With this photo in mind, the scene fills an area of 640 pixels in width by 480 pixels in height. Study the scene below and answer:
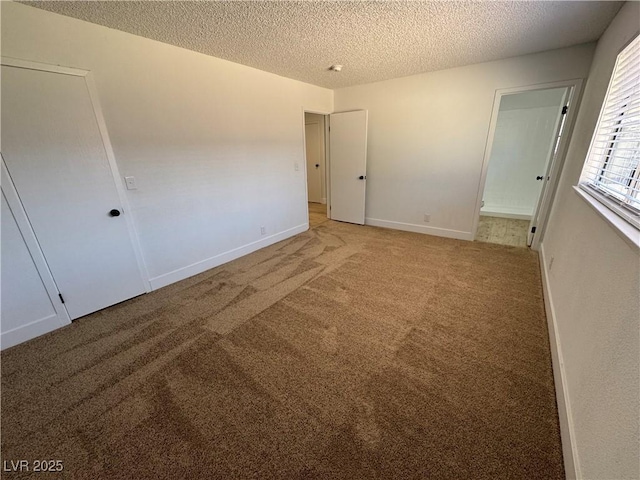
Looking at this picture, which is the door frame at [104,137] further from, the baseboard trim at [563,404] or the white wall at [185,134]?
the baseboard trim at [563,404]

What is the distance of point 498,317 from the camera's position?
82.9 inches

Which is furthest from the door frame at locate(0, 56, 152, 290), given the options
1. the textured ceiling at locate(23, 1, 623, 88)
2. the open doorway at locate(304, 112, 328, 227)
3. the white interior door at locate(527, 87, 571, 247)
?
the white interior door at locate(527, 87, 571, 247)

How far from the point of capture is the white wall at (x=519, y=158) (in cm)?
451

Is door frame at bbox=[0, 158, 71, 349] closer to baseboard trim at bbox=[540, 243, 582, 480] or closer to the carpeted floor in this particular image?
the carpeted floor

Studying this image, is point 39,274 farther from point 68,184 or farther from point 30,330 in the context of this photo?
point 68,184

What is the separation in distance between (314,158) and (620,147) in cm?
548

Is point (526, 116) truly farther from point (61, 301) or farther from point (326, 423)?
point (61, 301)

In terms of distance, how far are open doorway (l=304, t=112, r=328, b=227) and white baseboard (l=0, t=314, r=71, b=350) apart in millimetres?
4284

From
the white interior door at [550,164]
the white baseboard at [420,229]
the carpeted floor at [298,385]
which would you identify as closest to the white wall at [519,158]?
the white interior door at [550,164]

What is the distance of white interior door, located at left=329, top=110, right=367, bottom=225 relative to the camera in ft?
14.2

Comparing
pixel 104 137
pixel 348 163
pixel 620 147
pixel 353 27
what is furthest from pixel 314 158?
pixel 620 147

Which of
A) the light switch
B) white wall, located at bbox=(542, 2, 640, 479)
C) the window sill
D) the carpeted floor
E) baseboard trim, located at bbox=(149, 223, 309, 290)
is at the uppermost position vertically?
the light switch

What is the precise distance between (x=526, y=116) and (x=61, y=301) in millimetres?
7049

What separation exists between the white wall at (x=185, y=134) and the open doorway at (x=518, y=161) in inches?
135
